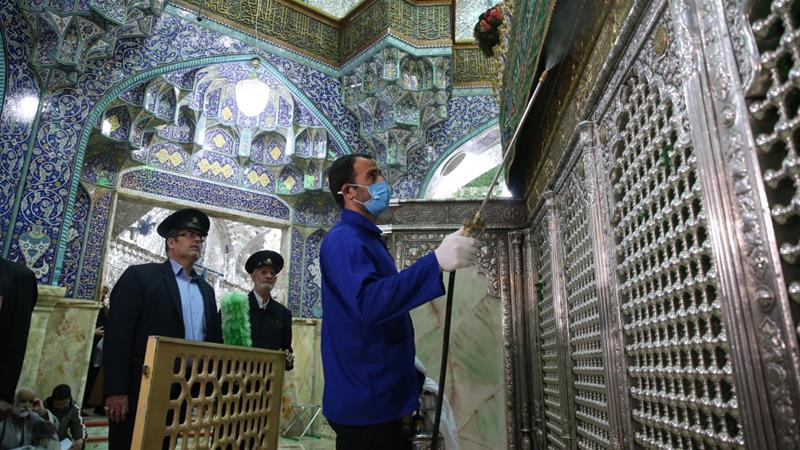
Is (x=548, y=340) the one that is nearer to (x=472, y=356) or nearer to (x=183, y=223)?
(x=472, y=356)

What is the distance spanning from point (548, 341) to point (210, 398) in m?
2.43

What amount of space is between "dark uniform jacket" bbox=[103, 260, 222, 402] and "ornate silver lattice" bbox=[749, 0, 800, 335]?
6.75ft

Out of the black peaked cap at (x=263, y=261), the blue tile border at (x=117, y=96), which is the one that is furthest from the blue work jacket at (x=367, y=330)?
the blue tile border at (x=117, y=96)

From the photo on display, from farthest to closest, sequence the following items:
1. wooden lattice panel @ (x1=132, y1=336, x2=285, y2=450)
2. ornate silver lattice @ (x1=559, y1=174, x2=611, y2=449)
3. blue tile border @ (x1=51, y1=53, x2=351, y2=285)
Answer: blue tile border @ (x1=51, y1=53, x2=351, y2=285) < ornate silver lattice @ (x1=559, y1=174, x2=611, y2=449) < wooden lattice panel @ (x1=132, y1=336, x2=285, y2=450)

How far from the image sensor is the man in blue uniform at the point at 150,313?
1878 millimetres

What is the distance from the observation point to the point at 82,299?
221 inches

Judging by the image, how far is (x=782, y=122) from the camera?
0.79 meters

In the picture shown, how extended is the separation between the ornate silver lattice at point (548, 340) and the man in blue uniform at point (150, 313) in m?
1.94

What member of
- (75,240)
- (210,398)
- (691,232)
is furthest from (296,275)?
(691,232)

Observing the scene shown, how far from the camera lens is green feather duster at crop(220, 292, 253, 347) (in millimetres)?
1941

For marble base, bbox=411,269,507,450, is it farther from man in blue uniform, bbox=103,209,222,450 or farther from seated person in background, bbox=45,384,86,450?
seated person in background, bbox=45,384,86,450

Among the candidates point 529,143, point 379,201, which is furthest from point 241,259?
point 379,201

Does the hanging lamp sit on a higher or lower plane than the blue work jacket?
higher

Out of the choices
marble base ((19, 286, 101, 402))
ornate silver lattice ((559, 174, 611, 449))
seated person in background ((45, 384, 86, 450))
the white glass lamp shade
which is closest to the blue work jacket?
ornate silver lattice ((559, 174, 611, 449))
